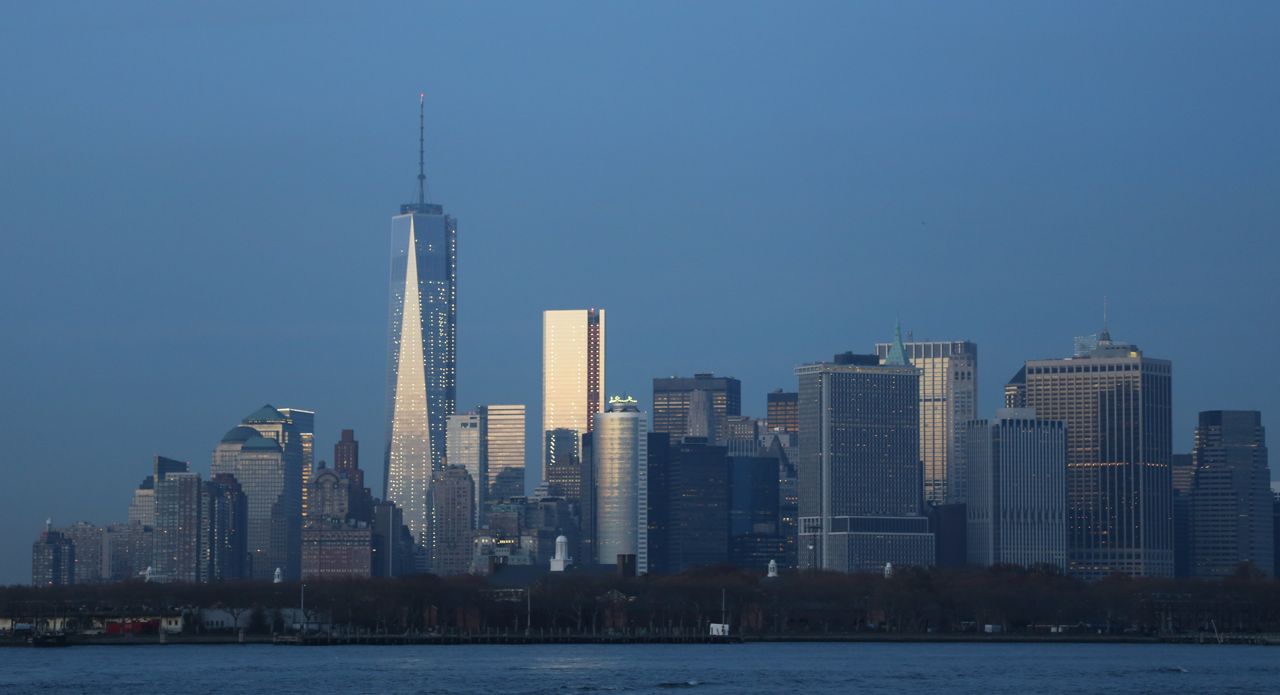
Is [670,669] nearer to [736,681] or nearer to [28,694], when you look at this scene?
[736,681]

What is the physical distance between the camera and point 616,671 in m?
159

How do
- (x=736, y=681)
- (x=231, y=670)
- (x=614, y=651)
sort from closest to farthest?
(x=736, y=681) → (x=231, y=670) → (x=614, y=651)

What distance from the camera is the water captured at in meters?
142

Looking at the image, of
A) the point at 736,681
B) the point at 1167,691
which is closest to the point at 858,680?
the point at 736,681

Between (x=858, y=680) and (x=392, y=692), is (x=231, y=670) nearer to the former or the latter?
(x=392, y=692)

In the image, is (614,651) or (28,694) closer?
(28,694)

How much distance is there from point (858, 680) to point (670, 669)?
52.8ft

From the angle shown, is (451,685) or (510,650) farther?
(510,650)

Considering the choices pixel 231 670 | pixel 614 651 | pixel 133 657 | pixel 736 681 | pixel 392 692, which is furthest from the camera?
pixel 614 651

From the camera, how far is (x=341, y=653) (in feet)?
625

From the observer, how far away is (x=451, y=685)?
141 m

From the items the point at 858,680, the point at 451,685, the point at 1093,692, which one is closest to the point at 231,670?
the point at 451,685

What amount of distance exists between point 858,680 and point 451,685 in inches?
997

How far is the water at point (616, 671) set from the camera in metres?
142
